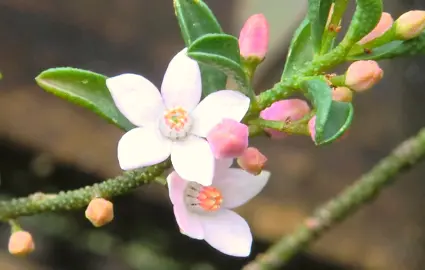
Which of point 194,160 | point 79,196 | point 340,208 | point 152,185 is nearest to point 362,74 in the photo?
point 194,160

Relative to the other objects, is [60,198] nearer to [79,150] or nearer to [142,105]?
[142,105]

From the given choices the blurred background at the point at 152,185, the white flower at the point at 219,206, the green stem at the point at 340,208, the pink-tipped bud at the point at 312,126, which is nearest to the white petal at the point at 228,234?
the white flower at the point at 219,206

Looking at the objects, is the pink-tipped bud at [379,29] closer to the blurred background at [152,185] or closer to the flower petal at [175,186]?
the flower petal at [175,186]

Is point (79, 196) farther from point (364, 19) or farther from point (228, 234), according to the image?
point (364, 19)

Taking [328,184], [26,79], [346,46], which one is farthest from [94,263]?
[346,46]

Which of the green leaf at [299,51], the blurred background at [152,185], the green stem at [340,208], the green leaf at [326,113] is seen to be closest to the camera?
the green leaf at [326,113]

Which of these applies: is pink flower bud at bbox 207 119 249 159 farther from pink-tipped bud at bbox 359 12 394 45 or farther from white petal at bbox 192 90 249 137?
pink-tipped bud at bbox 359 12 394 45
